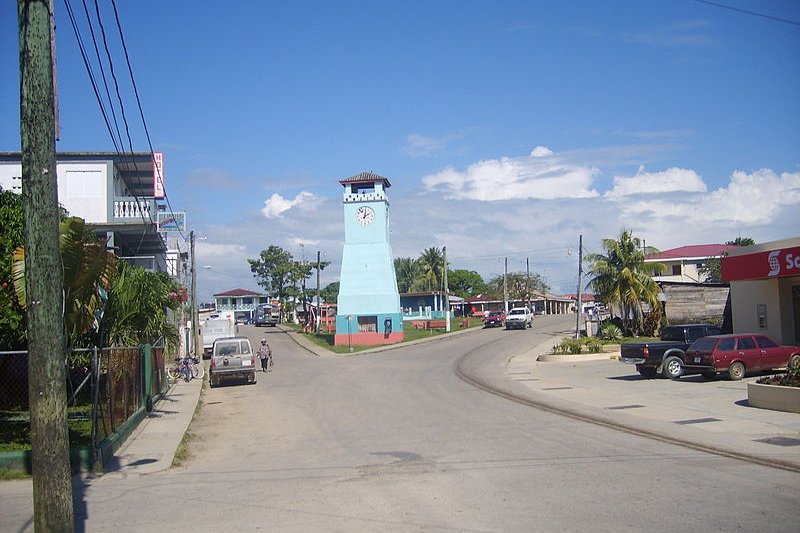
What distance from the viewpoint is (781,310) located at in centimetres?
3152

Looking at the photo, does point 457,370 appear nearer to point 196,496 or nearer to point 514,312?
point 196,496

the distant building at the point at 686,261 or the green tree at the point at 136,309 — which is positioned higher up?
the distant building at the point at 686,261

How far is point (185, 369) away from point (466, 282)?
119m

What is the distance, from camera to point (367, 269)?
5572 cm

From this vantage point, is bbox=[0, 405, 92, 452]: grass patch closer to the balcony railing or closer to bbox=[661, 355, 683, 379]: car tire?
the balcony railing

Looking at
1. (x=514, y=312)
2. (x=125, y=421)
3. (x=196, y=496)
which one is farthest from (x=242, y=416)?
(x=514, y=312)

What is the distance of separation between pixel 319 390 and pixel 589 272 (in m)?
28.1

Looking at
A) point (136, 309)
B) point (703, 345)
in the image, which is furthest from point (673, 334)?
point (136, 309)

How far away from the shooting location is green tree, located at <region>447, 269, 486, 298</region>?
145000 millimetres

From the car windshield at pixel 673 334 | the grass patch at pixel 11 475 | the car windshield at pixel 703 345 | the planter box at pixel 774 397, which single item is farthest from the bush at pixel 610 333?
the grass patch at pixel 11 475

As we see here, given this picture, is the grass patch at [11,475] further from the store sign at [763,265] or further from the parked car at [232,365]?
the store sign at [763,265]

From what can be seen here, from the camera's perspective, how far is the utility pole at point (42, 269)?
6.91 m

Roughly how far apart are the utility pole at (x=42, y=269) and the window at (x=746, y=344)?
21.3 metres

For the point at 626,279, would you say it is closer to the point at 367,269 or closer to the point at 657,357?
the point at 367,269
